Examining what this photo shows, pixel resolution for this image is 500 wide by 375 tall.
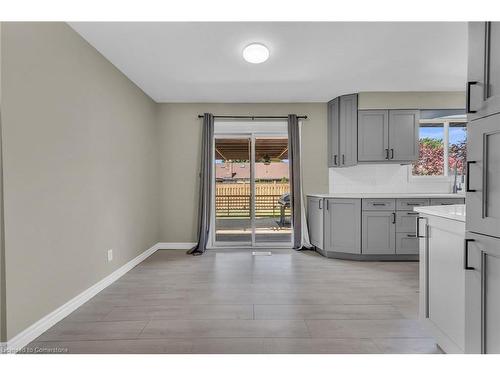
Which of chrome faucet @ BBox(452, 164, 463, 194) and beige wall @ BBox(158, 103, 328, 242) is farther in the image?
beige wall @ BBox(158, 103, 328, 242)

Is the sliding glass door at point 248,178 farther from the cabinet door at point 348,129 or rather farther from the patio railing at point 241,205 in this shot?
the cabinet door at point 348,129

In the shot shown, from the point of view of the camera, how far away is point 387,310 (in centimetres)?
261

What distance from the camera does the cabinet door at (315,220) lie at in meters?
4.61

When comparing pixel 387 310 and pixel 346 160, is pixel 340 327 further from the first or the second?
pixel 346 160

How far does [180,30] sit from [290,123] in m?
2.64

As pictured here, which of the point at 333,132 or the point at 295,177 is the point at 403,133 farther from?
the point at 295,177

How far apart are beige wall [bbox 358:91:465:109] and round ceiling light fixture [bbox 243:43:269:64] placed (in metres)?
2.12

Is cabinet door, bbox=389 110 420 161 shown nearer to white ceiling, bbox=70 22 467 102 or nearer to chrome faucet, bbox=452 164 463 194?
white ceiling, bbox=70 22 467 102

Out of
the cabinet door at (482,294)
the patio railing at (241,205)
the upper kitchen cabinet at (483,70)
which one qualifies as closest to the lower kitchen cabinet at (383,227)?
the patio railing at (241,205)

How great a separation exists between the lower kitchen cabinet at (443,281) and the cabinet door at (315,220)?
8.25ft

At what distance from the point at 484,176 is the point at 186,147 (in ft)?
14.1

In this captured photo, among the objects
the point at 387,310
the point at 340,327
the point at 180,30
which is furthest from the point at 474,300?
the point at 180,30

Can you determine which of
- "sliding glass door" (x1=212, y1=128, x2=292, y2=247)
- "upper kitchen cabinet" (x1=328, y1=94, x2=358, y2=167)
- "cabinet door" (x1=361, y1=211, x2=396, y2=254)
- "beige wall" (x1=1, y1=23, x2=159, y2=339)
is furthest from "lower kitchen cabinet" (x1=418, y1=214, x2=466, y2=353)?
"sliding glass door" (x1=212, y1=128, x2=292, y2=247)

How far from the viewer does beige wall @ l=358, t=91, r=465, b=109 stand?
15.0ft
